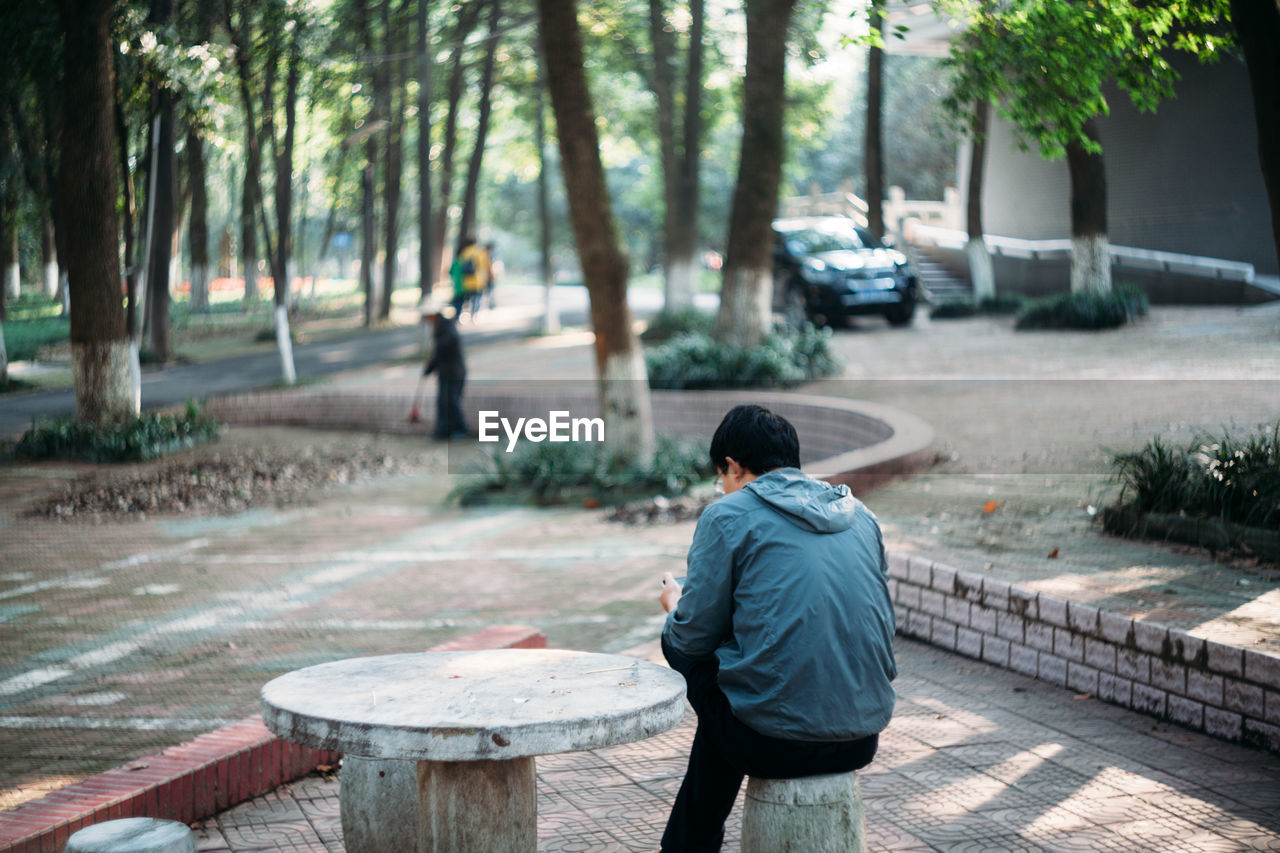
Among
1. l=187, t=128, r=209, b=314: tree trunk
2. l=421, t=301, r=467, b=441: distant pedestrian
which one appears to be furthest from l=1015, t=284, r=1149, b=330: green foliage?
l=187, t=128, r=209, b=314: tree trunk

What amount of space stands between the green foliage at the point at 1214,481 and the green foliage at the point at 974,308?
14840 millimetres

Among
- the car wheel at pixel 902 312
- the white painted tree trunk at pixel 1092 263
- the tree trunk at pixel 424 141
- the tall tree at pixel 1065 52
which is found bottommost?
the car wheel at pixel 902 312

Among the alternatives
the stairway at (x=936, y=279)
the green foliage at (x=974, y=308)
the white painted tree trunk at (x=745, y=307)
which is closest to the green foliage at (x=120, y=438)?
the white painted tree trunk at (x=745, y=307)

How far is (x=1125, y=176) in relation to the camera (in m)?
21.0

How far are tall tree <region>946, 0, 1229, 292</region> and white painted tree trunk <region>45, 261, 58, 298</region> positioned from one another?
8.48 m

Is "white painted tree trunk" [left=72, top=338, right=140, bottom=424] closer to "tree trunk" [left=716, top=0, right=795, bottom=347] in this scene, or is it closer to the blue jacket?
"tree trunk" [left=716, top=0, right=795, bottom=347]

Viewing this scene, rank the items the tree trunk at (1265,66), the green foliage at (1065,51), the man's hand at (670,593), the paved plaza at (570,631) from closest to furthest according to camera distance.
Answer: the man's hand at (670,593), the paved plaza at (570,631), the tree trunk at (1265,66), the green foliage at (1065,51)

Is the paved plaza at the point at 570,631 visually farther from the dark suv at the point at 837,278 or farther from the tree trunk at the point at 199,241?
the tree trunk at the point at 199,241

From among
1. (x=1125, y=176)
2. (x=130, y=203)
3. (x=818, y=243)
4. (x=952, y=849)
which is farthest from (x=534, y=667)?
(x=1125, y=176)

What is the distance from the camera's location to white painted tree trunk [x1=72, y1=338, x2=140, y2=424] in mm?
11602

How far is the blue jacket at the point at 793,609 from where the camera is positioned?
2.88 meters

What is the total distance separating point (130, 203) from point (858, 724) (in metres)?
12.1

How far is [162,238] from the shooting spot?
17016 millimetres

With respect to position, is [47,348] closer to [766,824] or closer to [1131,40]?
[1131,40]
